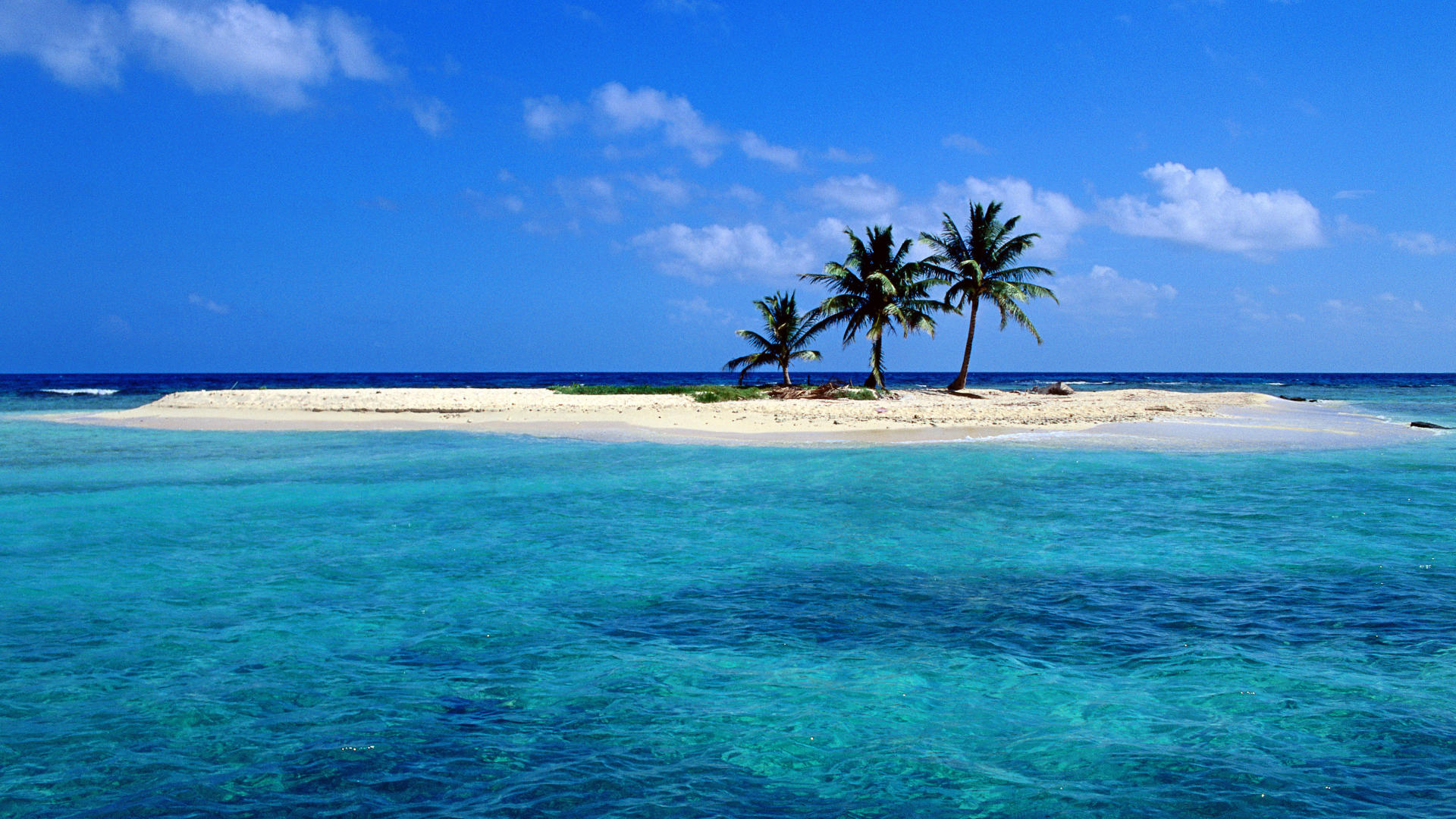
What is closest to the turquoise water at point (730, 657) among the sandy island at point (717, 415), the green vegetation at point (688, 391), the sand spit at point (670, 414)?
the sandy island at point (717, 415)

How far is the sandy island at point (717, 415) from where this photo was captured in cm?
2366

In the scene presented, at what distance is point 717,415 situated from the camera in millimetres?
27938

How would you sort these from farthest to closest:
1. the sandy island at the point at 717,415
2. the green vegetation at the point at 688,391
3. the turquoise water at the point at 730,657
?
the green vegetation at the point at 688,391 → the sandy island at the point at 717,415 → the turquoise water at the point at 730,657

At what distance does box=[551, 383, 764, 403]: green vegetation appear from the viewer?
3434 centimetres

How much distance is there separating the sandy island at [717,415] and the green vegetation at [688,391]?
99 centimetres

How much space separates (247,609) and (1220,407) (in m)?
36.8

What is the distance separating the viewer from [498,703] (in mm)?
5164

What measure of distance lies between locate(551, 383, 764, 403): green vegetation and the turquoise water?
2178 centimetres

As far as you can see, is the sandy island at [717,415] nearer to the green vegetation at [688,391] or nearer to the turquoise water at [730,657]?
the green vegetation at [688,391]

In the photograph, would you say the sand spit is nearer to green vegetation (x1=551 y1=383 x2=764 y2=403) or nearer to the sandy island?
the sandy island

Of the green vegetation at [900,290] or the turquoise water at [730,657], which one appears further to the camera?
the green vegetation at [900,290]

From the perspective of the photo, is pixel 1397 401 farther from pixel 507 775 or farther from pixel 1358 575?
pixel 507 775

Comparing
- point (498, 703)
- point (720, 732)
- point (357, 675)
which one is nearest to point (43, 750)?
point (357, 675)

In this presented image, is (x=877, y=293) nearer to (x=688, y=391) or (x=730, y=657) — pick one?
A: (x=688, y=391)
